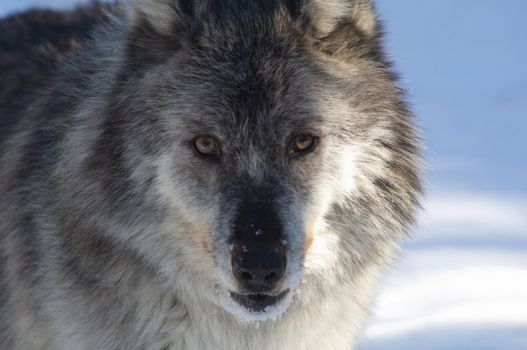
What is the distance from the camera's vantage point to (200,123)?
3916 mm

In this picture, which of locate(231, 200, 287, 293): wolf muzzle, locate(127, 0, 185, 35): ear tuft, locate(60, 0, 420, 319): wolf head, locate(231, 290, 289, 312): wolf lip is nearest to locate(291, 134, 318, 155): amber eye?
locate(60, 0, 420, 319): wolf head

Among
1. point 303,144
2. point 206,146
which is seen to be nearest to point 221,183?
point 206,146

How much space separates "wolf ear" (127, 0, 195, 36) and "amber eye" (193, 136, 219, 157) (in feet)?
1.42

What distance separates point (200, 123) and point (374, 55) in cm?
81

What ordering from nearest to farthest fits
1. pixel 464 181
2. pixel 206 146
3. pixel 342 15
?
pixel 206 146, pixel 342 15, pixel 464 181

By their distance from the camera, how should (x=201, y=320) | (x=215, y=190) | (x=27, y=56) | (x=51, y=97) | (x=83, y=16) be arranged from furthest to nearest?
(x=83, y=16) → (x=27, y=56) → (x=51, y=97) → (x=201, y=320) → (x=215, y=190)

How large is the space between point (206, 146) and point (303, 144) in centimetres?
35

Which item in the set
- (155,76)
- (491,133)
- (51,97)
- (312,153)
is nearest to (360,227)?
(312,153)

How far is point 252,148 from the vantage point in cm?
386

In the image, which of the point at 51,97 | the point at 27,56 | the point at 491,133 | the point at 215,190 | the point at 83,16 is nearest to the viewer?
the point at 215,190

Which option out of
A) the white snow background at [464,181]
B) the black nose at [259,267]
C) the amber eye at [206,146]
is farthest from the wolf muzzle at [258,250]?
the white snow background at [464,181]

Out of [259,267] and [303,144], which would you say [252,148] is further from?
[259,267]

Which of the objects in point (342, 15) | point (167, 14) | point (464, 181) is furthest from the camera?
point (464, 181)

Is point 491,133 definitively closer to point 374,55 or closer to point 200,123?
point 374,55
